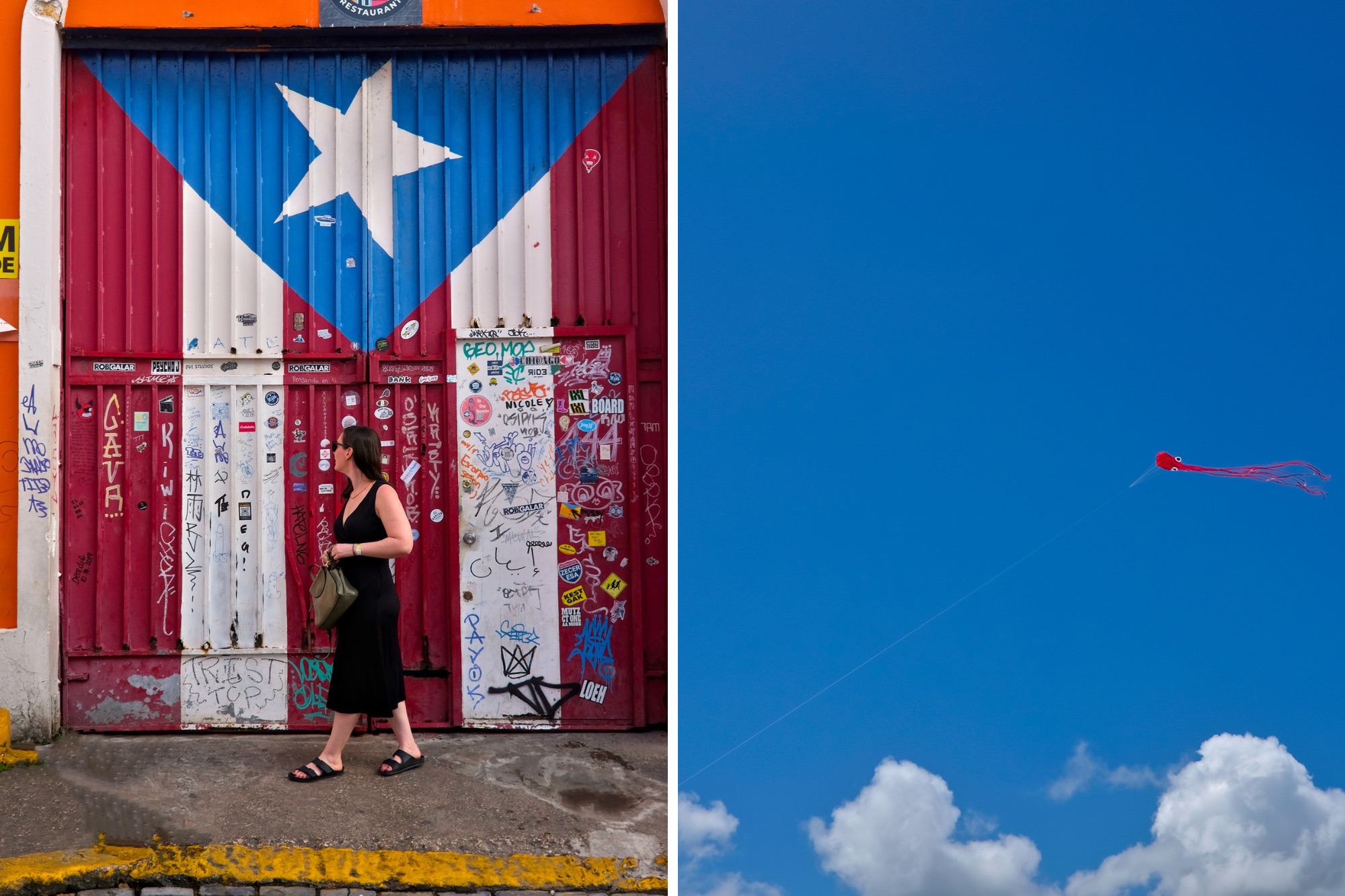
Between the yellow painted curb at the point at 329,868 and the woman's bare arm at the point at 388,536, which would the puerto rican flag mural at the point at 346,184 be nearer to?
the woman's bare arm at the point at 388,536

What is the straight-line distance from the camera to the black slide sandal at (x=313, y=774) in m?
4.60

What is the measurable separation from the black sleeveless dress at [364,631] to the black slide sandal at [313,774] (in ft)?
0.99

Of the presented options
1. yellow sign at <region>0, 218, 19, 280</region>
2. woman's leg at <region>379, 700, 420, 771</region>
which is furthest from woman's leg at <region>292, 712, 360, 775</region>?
yellow sign at <region>0, 218, 19, 280</region>

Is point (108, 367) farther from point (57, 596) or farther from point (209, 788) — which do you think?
point (209, 788)

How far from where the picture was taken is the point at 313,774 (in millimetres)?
4602

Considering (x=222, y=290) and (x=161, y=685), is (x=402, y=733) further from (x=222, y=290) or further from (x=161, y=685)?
(x=222, y=290)

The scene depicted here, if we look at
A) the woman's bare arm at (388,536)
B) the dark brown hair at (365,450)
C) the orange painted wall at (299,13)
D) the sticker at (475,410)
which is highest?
the orange painted wall at (299,13)

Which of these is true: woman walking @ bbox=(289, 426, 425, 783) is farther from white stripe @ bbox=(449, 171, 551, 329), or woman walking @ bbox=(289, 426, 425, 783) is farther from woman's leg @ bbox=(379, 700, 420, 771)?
white stripe @ bbox=(449, 171, 551, 329)

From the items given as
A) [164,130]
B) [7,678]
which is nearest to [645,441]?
[164,130]

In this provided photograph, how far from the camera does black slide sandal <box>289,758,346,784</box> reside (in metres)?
4.60

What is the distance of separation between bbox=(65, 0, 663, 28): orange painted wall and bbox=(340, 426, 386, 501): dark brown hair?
8.02 feet

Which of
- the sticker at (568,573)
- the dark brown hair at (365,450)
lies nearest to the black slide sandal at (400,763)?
the sticker at (568,573)

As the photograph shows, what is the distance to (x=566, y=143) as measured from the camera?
5.44 meters

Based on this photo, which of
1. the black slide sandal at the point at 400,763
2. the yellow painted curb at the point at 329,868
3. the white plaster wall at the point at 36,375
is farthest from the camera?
the white plaster wall at the point at 36,375
